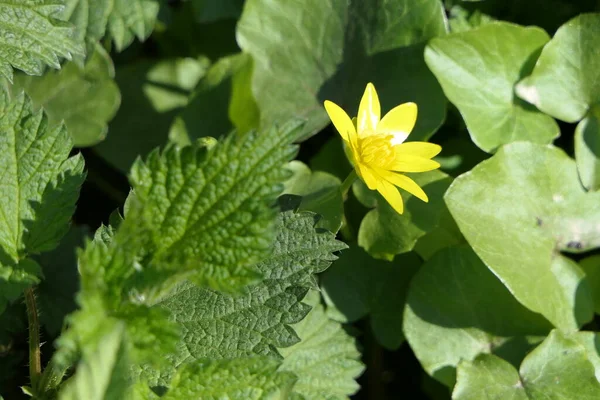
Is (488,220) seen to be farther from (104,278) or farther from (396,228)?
(104,278)

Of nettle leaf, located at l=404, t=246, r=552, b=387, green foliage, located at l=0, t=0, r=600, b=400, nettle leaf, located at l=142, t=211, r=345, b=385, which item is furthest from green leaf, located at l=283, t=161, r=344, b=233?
nettle leaf, located at l=404, t=246, r=552, b=387

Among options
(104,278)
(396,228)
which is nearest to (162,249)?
(104,278)

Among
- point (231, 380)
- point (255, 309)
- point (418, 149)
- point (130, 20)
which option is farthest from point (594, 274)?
point (130, 20)

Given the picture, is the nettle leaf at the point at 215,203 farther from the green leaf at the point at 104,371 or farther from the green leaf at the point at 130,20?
the green leaf at the point at 130,20

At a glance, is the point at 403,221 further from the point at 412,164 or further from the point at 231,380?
the point at 231,380

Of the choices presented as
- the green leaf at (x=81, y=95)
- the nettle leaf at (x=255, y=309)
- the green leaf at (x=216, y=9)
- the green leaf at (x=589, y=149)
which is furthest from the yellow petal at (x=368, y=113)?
the green leaf at (x=81, y=95)

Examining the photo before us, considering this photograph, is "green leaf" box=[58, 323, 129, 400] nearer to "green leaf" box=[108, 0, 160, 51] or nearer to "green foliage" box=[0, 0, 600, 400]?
"green foliage" box=[0, 0, 600, 400]
